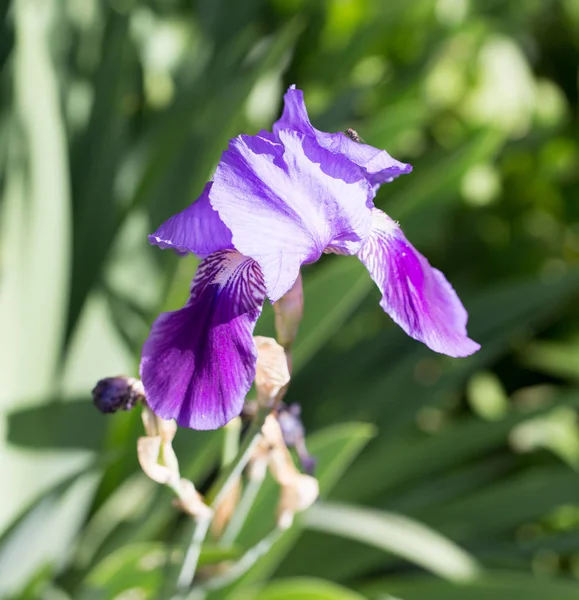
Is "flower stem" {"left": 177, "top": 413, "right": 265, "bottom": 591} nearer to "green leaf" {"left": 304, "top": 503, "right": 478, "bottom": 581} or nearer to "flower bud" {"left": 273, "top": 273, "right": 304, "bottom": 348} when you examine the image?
"flower bud" {"left": 273, "top": 273, "right": 304, "bottom": 348}

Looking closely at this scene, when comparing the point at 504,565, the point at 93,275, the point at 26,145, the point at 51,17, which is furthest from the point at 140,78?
the point at 504,565

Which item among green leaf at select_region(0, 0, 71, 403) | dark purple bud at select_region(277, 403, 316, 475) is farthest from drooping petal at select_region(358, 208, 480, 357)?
green leaf at select_region(0, 0, 71, 403)

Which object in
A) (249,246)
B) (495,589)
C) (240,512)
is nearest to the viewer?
(249,246)

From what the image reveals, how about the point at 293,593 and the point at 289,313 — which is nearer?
the point at 289,313

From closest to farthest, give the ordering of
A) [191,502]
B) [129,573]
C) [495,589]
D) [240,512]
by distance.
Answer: [191,502]
[240,512]
[129,573]
[495,589]

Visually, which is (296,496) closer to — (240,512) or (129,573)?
(240,512)

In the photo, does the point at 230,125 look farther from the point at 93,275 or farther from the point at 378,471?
the point at 378,471

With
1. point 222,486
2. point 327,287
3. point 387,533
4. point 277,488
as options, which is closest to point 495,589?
point 387,533
